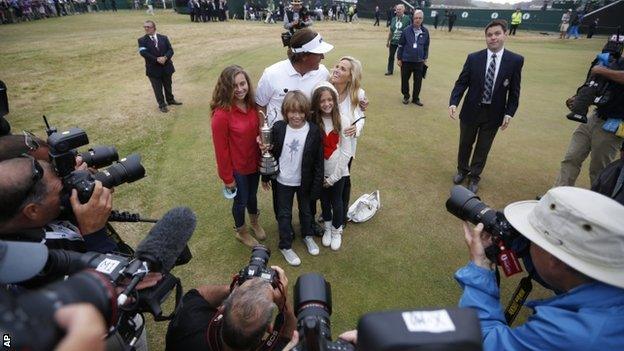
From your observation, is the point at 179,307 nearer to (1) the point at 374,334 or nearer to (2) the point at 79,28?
(1) the point at 374,334

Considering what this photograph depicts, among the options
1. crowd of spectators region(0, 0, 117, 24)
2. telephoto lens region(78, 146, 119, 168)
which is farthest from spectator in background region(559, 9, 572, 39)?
crowd of spectators region(0, 0, 117, 24)

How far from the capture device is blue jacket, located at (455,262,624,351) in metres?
1.33

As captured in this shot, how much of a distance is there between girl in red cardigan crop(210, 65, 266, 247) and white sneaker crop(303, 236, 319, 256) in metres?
0.81

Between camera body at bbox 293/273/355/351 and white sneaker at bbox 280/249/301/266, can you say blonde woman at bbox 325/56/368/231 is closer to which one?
white sneaker at bbox 280/249/301/266

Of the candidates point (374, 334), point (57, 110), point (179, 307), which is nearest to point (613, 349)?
point (374, 334)

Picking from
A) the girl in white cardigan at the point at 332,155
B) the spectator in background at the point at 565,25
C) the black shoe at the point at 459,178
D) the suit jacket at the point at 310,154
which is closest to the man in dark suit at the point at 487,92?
the black shoe at the point at 459,178

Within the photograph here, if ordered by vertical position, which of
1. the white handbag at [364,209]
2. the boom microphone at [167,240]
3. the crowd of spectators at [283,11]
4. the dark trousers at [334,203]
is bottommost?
the white handbag at [364,209]

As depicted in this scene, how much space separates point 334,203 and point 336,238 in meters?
0.43

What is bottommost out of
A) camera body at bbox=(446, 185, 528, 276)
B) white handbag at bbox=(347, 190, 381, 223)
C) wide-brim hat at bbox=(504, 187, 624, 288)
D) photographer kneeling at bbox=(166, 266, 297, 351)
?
white handbag at bbox=(347, 190, 381, 223)

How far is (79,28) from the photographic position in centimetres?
2194

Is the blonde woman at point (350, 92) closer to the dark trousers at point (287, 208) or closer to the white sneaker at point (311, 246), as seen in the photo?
the dark trousers at point (287, 208)

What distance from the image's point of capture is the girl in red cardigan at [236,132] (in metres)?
3.25

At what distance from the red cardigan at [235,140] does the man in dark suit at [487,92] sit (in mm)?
3071

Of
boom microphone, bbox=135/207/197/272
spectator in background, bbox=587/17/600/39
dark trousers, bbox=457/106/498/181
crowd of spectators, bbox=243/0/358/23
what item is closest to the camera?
boom microphone, bbox=135/207/197/272
